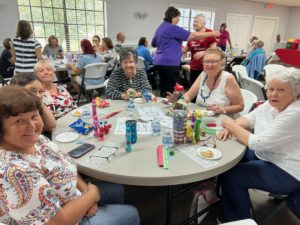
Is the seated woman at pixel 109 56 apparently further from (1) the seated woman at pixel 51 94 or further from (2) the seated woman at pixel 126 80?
(1) the seated woman at pixel 51 94

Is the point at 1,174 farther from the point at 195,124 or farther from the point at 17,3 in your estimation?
the point at 17,3

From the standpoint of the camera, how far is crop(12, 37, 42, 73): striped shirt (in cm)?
320

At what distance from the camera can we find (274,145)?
1253 mm

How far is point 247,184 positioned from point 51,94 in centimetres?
158

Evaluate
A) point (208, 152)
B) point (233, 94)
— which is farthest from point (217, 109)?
point (208, 152)

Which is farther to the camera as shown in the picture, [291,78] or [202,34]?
[202,34]

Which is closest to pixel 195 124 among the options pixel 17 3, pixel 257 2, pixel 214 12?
pixel 17 3

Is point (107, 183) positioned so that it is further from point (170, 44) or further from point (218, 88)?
point (170, 44)

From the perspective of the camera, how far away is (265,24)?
1078cm

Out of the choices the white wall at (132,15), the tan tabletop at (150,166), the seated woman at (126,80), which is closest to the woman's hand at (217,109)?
the tan tabletop at (150,166)

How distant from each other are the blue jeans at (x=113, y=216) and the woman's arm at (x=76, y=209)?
73mm

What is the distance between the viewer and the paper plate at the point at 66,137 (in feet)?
4.39

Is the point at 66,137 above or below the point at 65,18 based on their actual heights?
below

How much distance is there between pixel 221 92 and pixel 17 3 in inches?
213
